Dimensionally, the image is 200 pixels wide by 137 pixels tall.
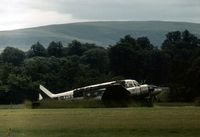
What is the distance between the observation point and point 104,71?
165 m

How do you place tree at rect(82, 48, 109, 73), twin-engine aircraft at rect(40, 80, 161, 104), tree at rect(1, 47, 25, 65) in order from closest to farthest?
twin-engine aircraft at rect(40, 80, 161, 104)
tree at rect(82, 48, 109, 73)
tree at rect(1, 47, 25, 65)

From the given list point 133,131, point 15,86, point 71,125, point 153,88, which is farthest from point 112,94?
point 15,86

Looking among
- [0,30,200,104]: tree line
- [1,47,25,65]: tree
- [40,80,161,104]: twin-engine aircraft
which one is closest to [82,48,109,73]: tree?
[0,30,200,104]: tree line

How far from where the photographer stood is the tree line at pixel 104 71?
10231 cm

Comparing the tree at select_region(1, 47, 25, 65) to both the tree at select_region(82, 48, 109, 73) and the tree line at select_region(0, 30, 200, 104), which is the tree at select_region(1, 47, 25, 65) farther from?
the tree at select_region(82, 48, 109, 73)

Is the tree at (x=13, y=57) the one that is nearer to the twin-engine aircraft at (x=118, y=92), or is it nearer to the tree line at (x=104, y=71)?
the tree line at (x=104, y=71)

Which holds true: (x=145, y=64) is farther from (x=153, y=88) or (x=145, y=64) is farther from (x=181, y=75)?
(x=153, y=88)

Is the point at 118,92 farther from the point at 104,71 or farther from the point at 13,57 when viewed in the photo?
the point at 13,57

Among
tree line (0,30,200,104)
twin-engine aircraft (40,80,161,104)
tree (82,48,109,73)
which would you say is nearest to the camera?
twin-engine aircraft (40,80,161,104)

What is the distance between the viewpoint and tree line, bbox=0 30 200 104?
4028 inches

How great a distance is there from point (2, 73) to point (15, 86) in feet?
30.6

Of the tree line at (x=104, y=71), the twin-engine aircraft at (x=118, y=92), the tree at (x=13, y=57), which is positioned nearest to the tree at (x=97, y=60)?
the tree line at (x=104, y=71)

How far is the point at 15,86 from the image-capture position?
391 feet

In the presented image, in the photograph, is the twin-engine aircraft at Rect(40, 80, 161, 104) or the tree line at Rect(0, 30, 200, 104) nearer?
the twin-engine aircraft at Rect(40, 80, 161, 104)
